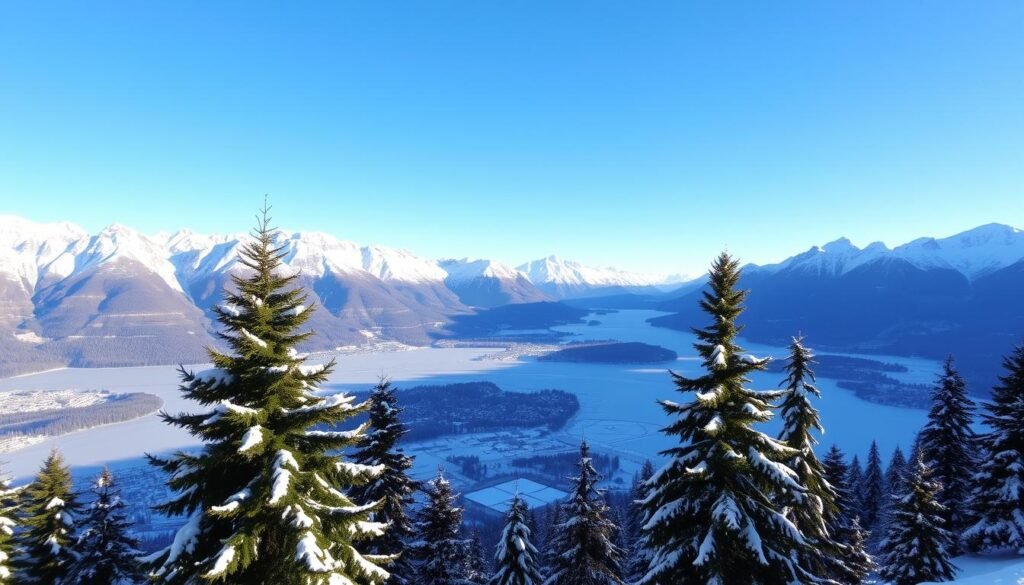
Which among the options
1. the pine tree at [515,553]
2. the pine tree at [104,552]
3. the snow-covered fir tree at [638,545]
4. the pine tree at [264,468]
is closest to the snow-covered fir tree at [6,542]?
the pine tree at [104,552]

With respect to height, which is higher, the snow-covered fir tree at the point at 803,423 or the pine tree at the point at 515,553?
the snow-covered fir tree at the point at 803,423

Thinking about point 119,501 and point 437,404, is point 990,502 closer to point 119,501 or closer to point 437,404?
point 119,501

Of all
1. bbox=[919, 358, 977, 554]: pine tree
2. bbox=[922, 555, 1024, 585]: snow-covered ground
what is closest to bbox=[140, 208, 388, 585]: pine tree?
bbox=[922, 555, 1024, 585]: snow-covered ground

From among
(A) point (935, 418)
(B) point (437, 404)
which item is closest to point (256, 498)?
(A) point (935, 418)

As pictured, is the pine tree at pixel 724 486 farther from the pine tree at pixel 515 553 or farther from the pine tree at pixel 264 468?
the pine tree at pixel 515 553

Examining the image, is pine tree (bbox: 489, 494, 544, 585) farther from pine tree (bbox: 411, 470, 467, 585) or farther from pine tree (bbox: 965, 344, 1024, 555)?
pine tree (bbox: 965, 344, 1024, 555)

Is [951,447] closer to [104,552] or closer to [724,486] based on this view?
[724,486]

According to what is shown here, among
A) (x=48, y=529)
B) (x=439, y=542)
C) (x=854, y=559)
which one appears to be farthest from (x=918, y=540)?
(x=48, y=529)
